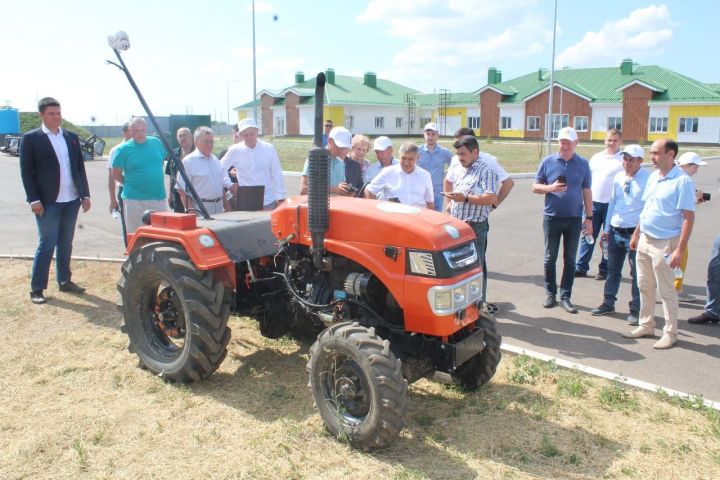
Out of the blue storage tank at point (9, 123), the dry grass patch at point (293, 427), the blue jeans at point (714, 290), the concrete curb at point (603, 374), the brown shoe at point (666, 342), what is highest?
the blue storage tank at point (9, 123)

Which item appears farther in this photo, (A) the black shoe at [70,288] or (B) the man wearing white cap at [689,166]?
(A) the black shoe at [70,288]

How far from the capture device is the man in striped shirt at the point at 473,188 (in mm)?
5707

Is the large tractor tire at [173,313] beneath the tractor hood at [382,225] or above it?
beneath

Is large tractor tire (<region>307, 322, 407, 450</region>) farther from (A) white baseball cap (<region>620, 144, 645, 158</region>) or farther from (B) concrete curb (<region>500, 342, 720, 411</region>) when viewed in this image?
(A) white baseball cap (<region>620, 144, 645, 158</region>)

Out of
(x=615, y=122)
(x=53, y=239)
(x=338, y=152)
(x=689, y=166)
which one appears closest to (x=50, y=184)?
(x=53, y=239)

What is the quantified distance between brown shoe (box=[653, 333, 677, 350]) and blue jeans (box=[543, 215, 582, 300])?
1.27 metres

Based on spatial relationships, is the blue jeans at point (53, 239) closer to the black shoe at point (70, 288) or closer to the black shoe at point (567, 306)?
the black shoe at point (70, 288)

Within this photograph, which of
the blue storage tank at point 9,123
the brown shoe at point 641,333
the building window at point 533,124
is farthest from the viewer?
the building window at point 533,124

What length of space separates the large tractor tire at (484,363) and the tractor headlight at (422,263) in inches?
31.3

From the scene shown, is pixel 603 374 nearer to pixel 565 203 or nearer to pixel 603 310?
pixel 603 310

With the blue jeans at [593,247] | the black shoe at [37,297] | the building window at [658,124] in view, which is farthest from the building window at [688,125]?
the black shoe at [37,297]

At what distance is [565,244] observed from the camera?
6.59 metres

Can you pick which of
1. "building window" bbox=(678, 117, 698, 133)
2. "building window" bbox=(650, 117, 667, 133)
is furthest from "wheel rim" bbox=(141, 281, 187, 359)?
"building window" bbox=(650, 117, 667, 133)

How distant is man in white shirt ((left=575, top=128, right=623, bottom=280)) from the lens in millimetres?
7688
